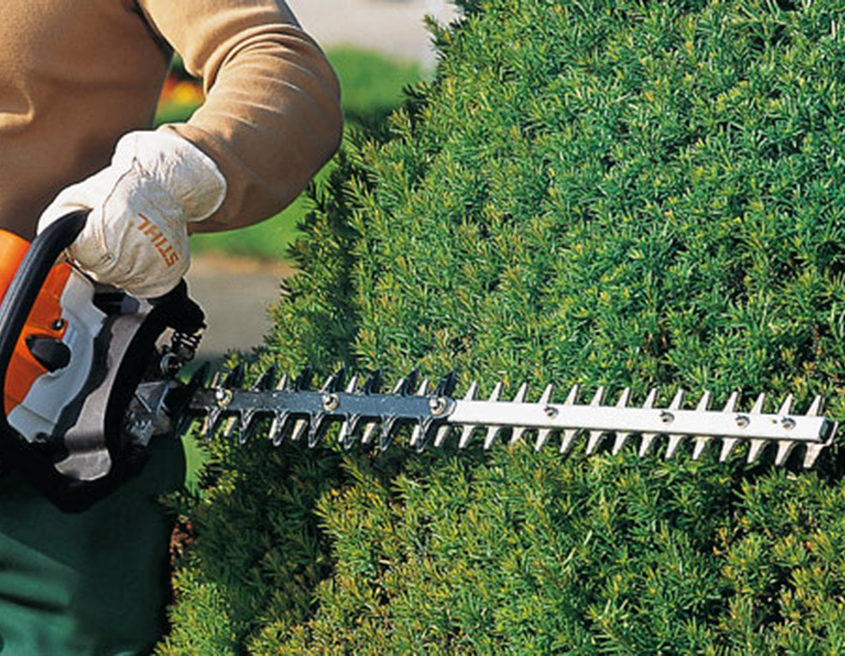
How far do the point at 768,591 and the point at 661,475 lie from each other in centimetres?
18

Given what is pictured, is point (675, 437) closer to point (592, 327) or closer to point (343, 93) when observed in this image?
point (592, 327)

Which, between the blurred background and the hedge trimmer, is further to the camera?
the blurred background

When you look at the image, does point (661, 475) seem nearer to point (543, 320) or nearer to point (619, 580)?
point (619, 580)

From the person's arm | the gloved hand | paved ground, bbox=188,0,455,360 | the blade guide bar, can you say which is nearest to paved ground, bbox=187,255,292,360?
paved ground, bbox=188,0,455,360

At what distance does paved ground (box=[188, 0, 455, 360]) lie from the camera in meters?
6.73

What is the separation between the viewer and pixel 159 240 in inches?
70.1

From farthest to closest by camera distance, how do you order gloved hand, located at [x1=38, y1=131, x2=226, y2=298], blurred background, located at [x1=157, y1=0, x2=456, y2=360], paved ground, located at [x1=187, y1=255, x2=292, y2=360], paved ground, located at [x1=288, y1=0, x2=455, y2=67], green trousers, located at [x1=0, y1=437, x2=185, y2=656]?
paved ground, located at [x1=288, y1=0, x2=455, y2=67] → blurred background, located at [x1=157, y1=0, x2=456, y2=360] → paved ground, located at [x1=187, y1=255, x2=292, y2=360] → green trousers, located at [x1=0, y1=437, x2=185, y2=656] → gloved hand, located at [x1=38, y1=131, x2=226, y2=298]

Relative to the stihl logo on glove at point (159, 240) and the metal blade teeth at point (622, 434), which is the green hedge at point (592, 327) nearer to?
the metal blade teeth at point (622, 434)

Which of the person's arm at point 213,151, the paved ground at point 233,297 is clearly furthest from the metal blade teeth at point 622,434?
the paved ground at point 233,297

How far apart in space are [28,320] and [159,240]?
0.23 metres

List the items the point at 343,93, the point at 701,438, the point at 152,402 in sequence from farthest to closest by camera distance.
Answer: the point at 343,93
the point at 152,402
the point at 701,438

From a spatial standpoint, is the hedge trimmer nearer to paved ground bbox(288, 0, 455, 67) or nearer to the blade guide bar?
the blade guide bar

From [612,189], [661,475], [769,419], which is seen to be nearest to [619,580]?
[661,475]

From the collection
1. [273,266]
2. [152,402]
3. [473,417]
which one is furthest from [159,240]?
[273,266]
